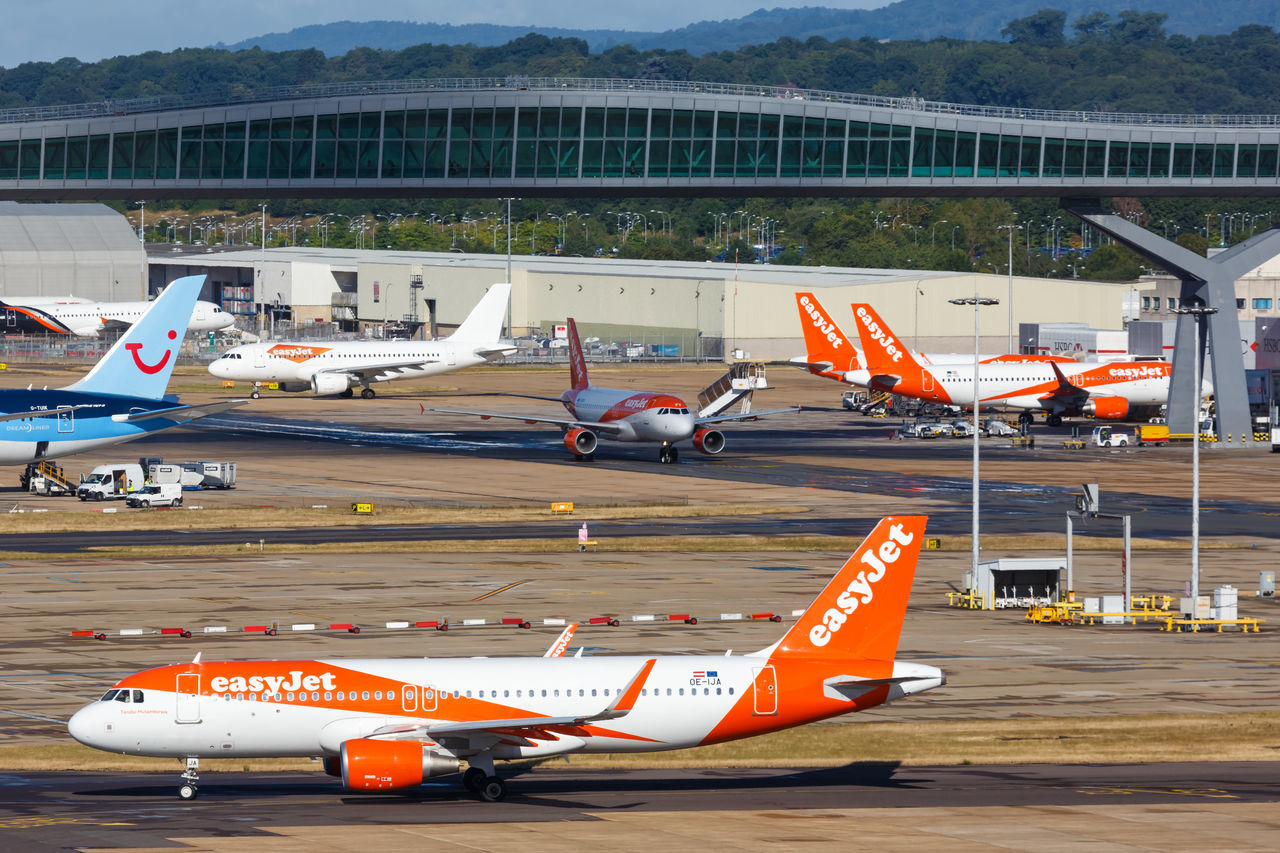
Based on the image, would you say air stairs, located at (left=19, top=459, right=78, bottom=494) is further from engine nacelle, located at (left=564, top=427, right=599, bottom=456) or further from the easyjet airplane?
the easyjet airplane

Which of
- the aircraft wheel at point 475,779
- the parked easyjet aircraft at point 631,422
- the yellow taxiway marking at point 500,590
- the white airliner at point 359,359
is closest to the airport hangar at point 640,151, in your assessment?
the parked easyjet aircraft at point 631,422

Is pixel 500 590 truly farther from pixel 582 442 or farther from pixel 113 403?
pixel 582 442

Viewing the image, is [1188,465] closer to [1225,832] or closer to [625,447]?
[625,447]

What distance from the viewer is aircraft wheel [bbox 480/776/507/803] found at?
38.5 m

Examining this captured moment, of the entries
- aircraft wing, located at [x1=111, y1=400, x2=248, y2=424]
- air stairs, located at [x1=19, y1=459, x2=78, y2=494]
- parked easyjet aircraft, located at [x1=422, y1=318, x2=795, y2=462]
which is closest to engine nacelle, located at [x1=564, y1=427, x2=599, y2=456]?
parked easyjet aircraft, located at [x1=422, y1=318, x2=795, y2=462]

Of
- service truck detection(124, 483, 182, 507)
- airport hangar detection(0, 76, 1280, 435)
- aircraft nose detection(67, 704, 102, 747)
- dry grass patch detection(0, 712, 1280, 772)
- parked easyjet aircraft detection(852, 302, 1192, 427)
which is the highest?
airport hangar detection(0, 76, 1280, 435)

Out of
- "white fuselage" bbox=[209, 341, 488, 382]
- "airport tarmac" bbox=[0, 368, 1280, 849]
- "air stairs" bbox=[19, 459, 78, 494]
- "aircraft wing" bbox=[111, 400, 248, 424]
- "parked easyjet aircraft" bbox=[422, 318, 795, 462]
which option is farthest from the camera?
"white fuselage" bbox=[209, 341, 488, 382]

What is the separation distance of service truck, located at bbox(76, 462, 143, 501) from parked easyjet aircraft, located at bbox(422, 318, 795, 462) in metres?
21.9

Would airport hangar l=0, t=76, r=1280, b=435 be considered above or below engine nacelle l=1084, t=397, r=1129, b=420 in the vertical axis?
above

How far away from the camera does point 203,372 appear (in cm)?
19350

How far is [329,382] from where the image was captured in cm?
16162

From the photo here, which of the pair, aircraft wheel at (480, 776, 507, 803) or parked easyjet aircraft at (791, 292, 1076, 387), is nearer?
aircraft wheel at (480, 776, 507, 803)

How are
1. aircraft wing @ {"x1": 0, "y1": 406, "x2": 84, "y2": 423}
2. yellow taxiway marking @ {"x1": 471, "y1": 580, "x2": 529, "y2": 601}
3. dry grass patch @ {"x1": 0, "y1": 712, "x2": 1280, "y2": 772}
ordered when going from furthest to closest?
aircraft wing @ {"x1": 0, "y1": 406, "x2": 84, "y2": 423} < yellow taxiway marking @ {"x1": 471, "y1": 580, "x2": 529, "y2": 601} < dry grass patch @ {"x1": 0, "y1": 712, "x2": 1280, "y2": 772}

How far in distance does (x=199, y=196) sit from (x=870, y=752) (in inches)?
3601
